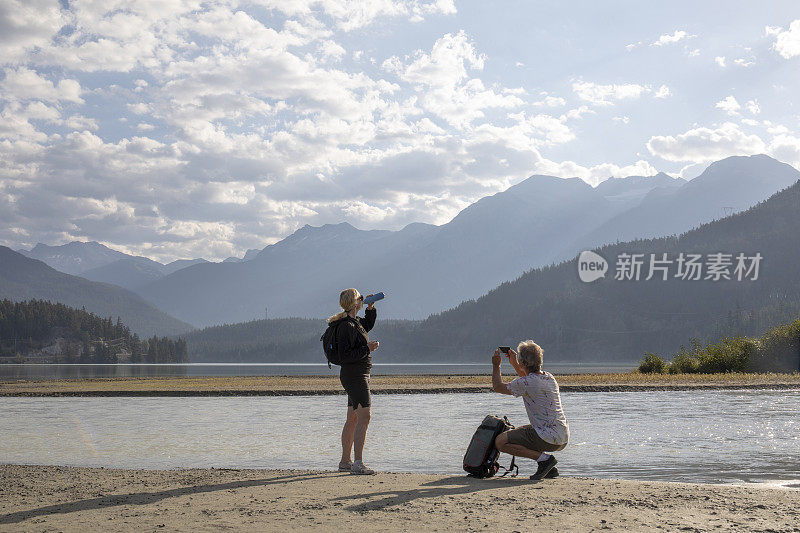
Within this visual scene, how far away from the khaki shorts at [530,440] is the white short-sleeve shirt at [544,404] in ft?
0.25

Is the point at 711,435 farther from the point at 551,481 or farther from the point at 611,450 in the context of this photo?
the point at 551,481

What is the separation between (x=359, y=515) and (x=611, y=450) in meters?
7.97

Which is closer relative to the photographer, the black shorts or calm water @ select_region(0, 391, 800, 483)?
the black shorts

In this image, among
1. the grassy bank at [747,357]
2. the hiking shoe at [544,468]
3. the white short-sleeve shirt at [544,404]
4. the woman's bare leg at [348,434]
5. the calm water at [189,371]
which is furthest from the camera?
the calm water at [189,371]

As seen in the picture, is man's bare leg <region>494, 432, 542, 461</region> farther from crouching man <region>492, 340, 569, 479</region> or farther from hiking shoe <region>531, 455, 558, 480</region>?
hiking shoe <region>531, 455, 558, 480</region>

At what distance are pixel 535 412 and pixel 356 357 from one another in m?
2.73

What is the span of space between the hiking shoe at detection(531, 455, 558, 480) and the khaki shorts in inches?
9.6

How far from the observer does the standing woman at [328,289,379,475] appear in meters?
10.8

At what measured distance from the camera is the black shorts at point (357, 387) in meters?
11.0

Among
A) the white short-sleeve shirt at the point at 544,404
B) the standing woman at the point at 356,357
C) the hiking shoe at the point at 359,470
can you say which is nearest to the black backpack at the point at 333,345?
the standing woman at the point at 356,357

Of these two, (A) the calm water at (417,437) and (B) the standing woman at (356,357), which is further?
(A) the calm water at (417,437)

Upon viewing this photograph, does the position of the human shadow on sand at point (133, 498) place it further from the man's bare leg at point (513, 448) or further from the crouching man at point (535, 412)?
the crouching man at point (535, 412)

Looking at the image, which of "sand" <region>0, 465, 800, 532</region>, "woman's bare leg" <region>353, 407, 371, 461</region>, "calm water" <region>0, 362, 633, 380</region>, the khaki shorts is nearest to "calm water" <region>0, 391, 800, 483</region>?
the khaki shorts

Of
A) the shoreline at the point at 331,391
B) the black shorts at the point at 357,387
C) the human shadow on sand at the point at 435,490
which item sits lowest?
the shoreline at the point at 331,391
